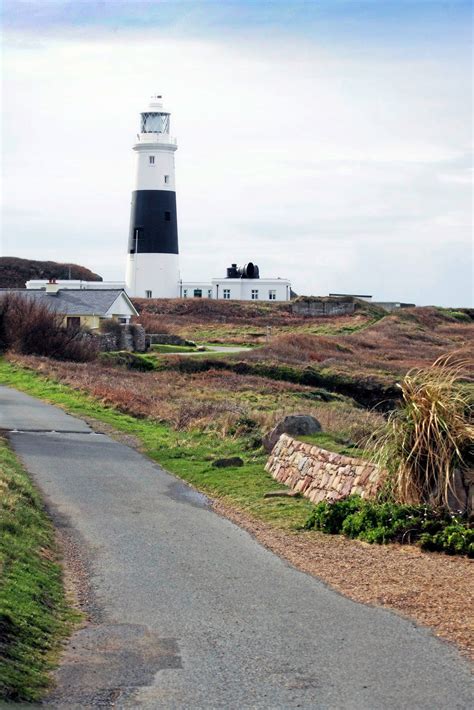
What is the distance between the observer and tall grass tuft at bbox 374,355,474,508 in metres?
12.4

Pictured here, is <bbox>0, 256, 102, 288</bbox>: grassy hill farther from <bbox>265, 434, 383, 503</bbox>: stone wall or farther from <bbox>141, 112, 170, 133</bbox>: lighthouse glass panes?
<bbox>265, 434, 383, 503</bbox>: stone wall

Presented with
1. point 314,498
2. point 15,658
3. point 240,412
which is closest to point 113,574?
point 15,658

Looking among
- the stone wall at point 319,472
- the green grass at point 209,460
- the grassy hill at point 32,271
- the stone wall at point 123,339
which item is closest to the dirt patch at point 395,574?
the green grass at point 209,460

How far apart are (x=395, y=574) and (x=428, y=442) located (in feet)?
7.82

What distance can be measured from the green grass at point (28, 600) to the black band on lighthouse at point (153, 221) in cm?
6488

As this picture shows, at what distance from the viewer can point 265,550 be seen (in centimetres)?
1216

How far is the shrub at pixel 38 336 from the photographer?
Answer: 46.8m

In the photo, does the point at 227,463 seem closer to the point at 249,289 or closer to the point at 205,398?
the point at 205,398

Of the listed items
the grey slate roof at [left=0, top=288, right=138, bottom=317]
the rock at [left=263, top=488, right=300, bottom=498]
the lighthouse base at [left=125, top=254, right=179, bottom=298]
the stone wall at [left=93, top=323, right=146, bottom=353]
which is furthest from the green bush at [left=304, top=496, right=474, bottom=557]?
the lighthouse base at [left=125, top=254, right=179, bottom=298]

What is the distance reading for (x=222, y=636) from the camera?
Answer: 850 centimetres

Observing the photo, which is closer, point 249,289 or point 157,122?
point 157,122

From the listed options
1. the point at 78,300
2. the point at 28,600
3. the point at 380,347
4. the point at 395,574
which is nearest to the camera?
the point at 28,600

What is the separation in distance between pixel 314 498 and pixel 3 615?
770cm

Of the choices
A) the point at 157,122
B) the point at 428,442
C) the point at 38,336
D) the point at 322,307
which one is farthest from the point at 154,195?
the point at 428,442
